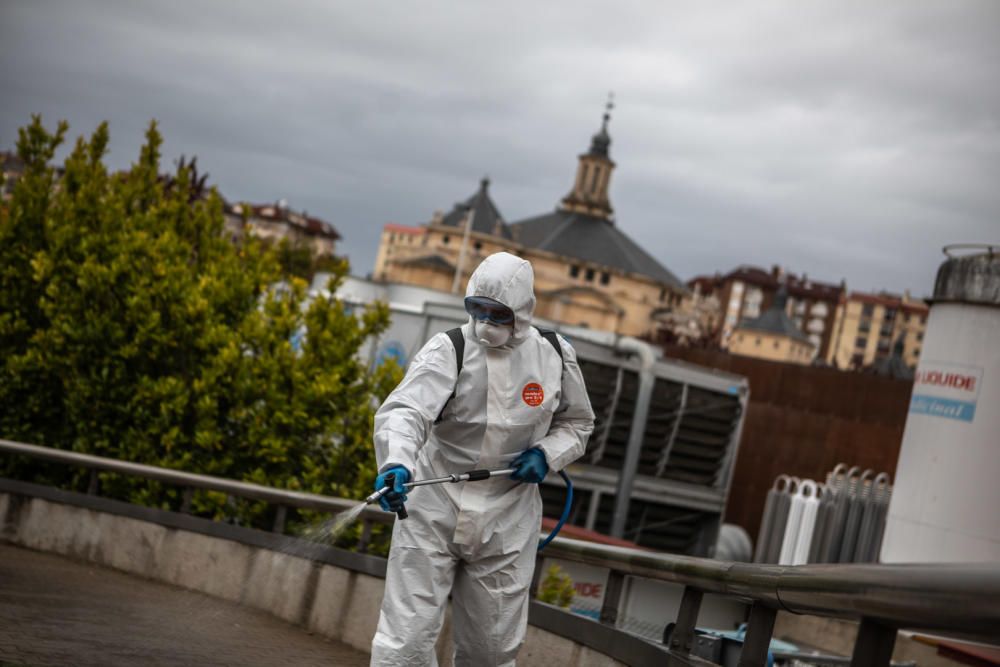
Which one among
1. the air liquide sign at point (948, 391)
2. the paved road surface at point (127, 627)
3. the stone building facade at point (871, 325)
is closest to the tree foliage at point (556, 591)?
the paved road surface at point (127, 627)

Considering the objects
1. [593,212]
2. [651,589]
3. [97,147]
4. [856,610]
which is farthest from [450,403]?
[593,212]

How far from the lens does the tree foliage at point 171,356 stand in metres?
9.98

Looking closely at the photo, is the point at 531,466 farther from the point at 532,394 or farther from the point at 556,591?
the point at 556,591

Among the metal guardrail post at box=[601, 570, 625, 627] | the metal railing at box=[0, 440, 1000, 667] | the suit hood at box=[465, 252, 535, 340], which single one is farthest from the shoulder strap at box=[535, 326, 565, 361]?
the metal guardrail post at box=[601, 570, 625, 627]

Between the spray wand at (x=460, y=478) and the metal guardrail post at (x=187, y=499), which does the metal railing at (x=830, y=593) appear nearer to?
the spray wand at (x=460, y=478)

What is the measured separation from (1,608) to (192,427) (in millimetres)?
3588

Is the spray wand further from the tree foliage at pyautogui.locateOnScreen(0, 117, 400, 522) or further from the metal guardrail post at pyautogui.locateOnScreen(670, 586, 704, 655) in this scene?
the tree foliage at pyautogui.locateOnScreen(0, 117, 400, 522)

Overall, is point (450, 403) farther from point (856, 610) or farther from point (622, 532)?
point (622, 532)

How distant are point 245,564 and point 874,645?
5876 mm

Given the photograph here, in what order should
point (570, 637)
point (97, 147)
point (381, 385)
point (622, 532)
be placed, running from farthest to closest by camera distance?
1. point (622, 532)
2. point (97, 147)
3. point (381, 385)
4. point (570, 637)

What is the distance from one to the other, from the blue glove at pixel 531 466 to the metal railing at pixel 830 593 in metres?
0.62

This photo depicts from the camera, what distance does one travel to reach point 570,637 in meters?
5.85

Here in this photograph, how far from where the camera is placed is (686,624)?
483cm

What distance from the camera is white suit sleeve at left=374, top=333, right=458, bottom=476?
4.82m
